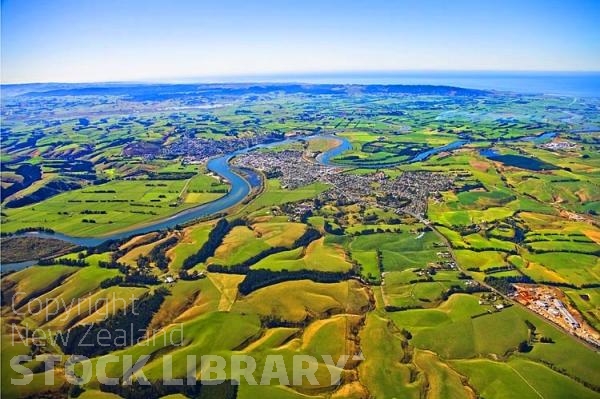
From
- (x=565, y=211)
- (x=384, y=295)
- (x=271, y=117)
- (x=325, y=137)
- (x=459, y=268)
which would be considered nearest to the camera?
(x=384, y=295)

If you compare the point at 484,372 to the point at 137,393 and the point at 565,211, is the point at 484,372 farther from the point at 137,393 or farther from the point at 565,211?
the point at 565,211

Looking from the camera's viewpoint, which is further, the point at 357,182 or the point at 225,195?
the point at 357,182

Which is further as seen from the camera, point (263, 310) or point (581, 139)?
point (581, 139)

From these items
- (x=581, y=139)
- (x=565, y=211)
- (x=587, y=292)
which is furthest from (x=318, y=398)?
(x=581, y=139)

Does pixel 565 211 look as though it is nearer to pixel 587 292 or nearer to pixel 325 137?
pixel 587 292

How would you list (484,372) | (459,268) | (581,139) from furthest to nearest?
(581,139) → (459,268) → (484,372)

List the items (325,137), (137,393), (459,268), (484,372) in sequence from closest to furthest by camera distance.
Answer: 1. (137,393)
2. (484,372)
3. (459,268)
4. (325,137)

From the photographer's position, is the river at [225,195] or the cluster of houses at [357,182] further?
the cluster of houses at [357,182]

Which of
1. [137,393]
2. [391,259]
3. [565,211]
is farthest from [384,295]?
[565,211]

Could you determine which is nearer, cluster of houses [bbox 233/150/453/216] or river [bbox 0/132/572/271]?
river [bbox 0/132/572/271]
